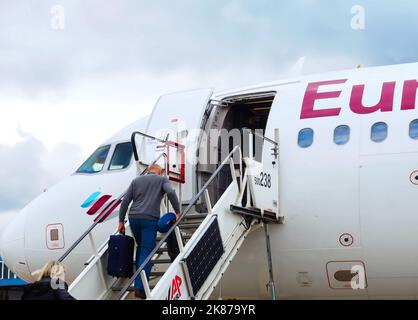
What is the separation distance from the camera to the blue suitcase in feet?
28.1

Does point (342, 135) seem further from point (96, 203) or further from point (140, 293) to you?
point (96, 203)

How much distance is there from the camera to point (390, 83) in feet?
33.3

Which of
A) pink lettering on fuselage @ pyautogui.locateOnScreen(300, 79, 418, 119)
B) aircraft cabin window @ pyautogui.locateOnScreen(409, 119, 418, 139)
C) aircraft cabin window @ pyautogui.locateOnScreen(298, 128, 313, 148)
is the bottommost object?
aircraft cabin window @ pyautogui.locateOnScreen(298, 128, 313, 148)

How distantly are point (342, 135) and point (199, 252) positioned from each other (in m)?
3.16

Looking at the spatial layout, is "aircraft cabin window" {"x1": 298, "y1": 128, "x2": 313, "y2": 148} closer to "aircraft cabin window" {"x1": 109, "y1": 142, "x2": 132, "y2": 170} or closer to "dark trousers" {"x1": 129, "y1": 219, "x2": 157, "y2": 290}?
"dark trousers" {"x1": 129, "y1": 219, "x2": 157, "y2": 290}

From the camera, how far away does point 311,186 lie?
9.96 m

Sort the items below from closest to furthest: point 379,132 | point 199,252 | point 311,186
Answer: point 199,252 → point 379,132 → point 311,186

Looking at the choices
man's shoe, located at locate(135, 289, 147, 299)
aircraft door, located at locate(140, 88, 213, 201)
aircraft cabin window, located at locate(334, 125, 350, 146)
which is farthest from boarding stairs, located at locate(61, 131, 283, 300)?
aircraft cabin window, located at locate(334, 125, 350, 146)

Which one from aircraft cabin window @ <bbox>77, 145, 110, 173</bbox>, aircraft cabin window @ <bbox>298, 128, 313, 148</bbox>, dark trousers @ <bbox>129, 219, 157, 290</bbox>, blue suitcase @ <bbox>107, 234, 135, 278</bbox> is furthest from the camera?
aircraft cabin window @ <bbox>77, 145, 110, 173</bbox>

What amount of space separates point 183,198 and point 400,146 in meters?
3.46

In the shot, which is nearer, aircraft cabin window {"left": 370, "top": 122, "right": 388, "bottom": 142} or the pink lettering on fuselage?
aircraft cabin window {"left": 370, "top": 122, "right": 388, "bottom": 142}

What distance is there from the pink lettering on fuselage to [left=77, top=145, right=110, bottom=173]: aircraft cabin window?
3.93 meters

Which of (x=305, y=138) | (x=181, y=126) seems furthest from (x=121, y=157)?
(x=305, y=138)

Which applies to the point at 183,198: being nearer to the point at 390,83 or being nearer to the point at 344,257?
the point at 344,257
